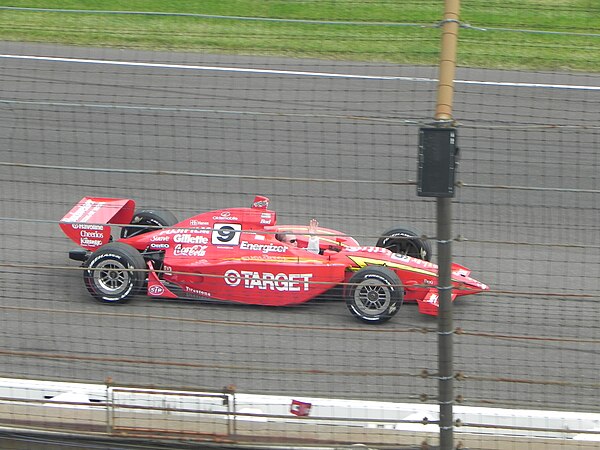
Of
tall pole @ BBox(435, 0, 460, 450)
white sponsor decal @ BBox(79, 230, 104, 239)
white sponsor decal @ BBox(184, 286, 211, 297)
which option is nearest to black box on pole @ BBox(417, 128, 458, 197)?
tall pole @ BBox(435, 0, 460, 450)

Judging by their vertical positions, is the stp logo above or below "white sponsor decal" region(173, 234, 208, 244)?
below

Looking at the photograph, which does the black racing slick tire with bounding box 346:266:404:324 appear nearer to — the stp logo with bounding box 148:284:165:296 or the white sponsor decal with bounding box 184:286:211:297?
the white sponsor decal with bounding box 184:286:211:297

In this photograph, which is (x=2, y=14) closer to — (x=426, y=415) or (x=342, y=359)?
(x=342, y=359)

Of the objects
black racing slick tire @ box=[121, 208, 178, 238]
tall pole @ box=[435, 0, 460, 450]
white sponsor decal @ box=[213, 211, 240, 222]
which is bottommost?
tall pole @ box=[435, 0, 460, 450]

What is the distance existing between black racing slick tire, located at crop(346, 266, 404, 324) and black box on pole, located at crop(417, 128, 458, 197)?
3.01 metres

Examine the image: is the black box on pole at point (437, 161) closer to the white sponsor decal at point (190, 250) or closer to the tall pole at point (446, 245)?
the tall pole at point (446, 245)

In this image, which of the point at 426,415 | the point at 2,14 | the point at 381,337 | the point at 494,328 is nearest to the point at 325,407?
the point at 426,415

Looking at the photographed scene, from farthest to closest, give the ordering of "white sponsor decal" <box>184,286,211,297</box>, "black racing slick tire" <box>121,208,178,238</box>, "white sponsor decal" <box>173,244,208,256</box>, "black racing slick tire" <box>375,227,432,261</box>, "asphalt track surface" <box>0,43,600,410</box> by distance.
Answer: "black racing slick tire" <box>121,208,178,238</box>, "black racing slick tire" <box>375,227,432,261</box>, "white sponsor decal" <box>173,244,208,256</box>, "white sponsor decal" <box>184,286,211,297</box>, "asphalt track surface" <box>0,43,600,410</box>

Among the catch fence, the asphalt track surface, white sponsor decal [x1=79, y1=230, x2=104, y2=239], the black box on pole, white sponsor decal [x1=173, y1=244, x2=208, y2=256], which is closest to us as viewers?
the black box on pole

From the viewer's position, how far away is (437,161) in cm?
413

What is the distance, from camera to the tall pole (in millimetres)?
4141

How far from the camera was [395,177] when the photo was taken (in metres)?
9.84

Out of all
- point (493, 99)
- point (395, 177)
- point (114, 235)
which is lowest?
point (114, 235)

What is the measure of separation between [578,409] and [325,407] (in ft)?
5.27
